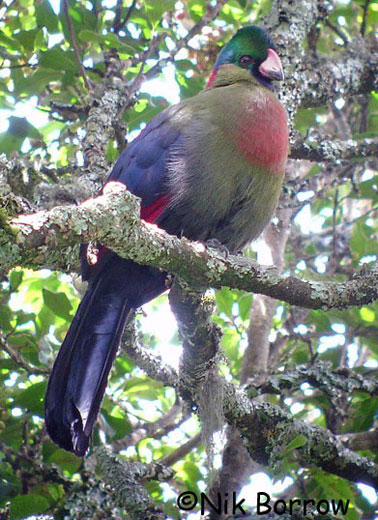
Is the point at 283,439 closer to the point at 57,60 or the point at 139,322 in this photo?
the point at 139,322

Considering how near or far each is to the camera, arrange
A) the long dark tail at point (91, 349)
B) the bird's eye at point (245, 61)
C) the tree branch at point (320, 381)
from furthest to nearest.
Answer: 1. the bird's eye at point (245, 61)
2. the tree branch at point (320, 381)
3. the long dark tail at point (91, 349)

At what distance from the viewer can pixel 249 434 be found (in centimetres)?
259

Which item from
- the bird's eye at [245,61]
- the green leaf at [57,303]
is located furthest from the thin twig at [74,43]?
the green leaf at [57,303]

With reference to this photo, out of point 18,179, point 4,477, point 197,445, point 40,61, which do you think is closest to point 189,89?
point 40,61

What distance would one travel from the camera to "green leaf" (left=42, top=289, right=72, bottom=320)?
2.96m

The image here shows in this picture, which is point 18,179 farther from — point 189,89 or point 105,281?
point 189,89

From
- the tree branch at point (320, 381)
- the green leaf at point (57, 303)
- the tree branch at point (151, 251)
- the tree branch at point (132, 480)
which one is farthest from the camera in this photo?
the green leaf at point (57, 303)

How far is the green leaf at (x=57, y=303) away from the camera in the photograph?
296cm

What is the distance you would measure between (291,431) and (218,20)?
2654 mm

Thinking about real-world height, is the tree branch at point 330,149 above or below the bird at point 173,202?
above

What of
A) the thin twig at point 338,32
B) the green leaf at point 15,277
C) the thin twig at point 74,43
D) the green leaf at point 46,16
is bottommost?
the green leaf at point 15,277

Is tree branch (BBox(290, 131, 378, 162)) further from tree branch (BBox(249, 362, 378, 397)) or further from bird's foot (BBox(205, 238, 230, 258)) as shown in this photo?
tree branch (BBox(249, 362, 378, 397))

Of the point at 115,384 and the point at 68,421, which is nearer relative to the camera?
the point at 68,421

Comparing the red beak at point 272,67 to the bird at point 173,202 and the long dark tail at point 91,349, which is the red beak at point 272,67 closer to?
the bird at point 173,202
